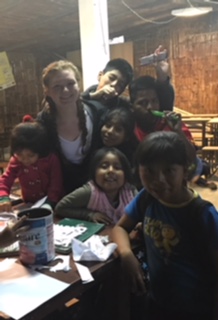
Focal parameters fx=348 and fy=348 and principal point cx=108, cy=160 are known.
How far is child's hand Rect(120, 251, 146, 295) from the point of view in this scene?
3.86 ft

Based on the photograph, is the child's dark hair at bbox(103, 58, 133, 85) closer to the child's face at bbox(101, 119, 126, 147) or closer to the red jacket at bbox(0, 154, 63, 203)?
the child's face at bbox(101, 119, 126, 147)

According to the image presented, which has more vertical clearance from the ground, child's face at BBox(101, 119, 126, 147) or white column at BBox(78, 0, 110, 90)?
white column at BBox(78, 0, 110, 90)

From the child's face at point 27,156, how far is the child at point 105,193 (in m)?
0.27

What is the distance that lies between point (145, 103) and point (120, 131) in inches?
7.6

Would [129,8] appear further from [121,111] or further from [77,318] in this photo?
[77,318]

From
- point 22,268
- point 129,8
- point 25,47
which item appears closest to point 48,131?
point 22,268

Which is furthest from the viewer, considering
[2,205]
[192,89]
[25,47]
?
[25,47]

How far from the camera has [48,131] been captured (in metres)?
1.70

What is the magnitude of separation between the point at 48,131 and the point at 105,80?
0.41 m

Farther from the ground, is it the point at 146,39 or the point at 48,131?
the point at 146,39

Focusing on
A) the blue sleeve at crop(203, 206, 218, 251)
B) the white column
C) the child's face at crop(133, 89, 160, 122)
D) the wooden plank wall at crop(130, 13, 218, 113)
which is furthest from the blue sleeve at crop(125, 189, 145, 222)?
the wooden plank wall at crop(130, 13, 218, 113)

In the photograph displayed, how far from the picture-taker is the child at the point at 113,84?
176 centimetres

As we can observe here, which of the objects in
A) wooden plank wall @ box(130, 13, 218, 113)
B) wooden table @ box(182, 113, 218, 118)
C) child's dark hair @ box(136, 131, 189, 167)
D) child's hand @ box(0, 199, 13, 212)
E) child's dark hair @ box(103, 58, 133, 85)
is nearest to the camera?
child's dark hair @ box(136, 131, 189, 167)

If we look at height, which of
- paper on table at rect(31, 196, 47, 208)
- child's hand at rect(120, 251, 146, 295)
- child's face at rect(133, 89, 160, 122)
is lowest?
child's hand at rect(120, 251, 146, 295)
